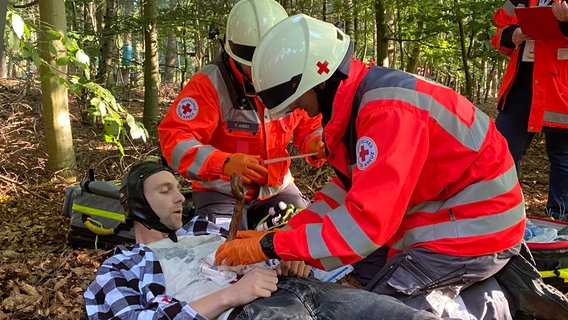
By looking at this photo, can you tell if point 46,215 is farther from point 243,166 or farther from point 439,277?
point 439,277

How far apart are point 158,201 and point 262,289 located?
2.72 ft

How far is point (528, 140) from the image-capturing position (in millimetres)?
4219

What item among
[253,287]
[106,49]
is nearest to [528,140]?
[253,287]

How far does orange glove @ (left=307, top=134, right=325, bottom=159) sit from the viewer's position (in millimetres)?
3457

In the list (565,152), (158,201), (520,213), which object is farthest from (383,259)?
(565,152)

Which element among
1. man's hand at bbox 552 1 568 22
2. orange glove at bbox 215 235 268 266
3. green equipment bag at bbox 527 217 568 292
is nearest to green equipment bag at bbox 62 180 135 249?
orange glove at bbox 215 235 268 266

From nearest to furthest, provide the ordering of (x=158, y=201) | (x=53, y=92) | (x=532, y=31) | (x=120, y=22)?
(x=158, y=201) < (x=532, y=31) < (x=53, y=92) < (x=120, y=22)

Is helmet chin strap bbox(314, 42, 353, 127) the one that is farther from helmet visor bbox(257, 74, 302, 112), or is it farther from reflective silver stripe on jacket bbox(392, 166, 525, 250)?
reflective silver stripe on jacket bbox(392, 166, 525, 250)

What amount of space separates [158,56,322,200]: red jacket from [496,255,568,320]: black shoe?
5.53ft

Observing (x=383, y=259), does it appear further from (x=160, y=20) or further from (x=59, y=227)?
(x=160, y=20)

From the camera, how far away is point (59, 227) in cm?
502

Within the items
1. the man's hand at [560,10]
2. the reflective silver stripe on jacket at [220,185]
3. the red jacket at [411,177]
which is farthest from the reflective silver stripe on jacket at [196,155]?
the man's hand at [560,10]

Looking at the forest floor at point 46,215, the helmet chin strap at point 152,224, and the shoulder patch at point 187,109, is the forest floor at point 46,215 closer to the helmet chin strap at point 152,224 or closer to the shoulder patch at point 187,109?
the helmet chin strap at point 152,224

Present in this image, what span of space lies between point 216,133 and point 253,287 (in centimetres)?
160
